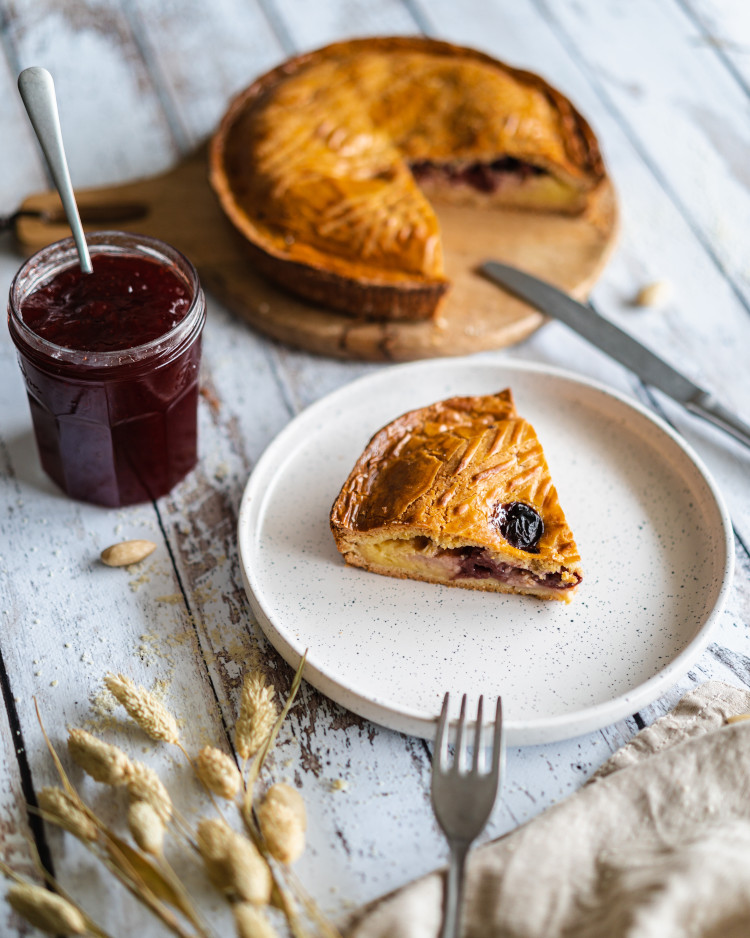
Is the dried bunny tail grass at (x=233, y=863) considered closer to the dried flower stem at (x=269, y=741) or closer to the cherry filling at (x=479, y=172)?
the dried flower stem at (x=269, y=741)

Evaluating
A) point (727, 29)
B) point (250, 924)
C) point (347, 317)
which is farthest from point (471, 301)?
point (727, 29)

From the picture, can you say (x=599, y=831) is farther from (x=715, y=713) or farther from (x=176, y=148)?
(x=176, y=148)

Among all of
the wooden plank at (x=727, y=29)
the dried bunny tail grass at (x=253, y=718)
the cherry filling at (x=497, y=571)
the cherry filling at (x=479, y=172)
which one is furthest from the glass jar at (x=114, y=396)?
the wooden plank at (x=727, y=29)

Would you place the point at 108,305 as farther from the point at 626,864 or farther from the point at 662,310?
the point at 662,310

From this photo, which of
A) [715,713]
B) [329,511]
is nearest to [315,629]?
[329,511]

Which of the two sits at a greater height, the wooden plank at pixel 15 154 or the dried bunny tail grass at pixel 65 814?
the wooden plank at pixel 15 154
